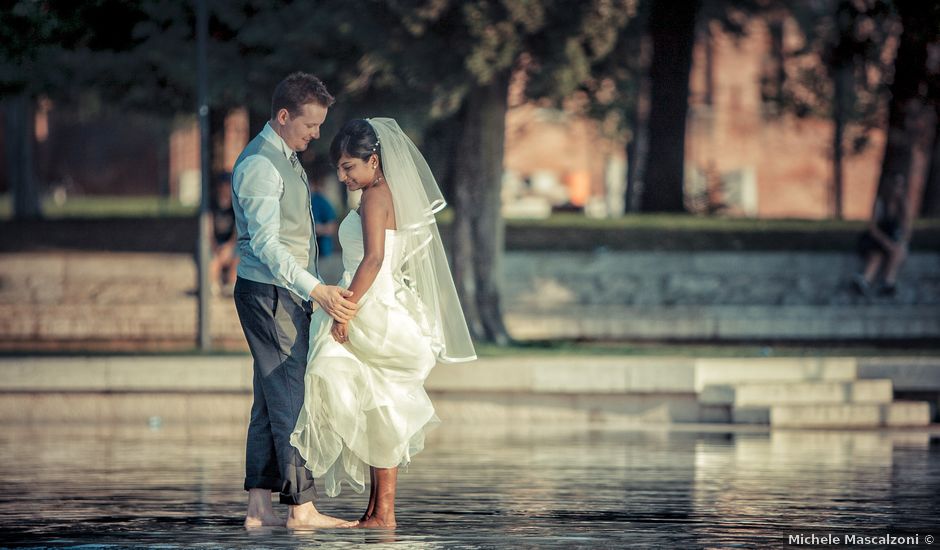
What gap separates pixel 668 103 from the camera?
31109 mm

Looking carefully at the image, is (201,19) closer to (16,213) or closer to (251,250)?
(251,250)

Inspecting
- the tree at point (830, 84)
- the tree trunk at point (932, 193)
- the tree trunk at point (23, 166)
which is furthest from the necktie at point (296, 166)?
the tree trunk at point (932, 193)

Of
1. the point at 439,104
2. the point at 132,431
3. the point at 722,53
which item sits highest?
the point at 722,53

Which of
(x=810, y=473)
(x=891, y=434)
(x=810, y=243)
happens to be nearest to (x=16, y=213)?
(x=810, y=243)

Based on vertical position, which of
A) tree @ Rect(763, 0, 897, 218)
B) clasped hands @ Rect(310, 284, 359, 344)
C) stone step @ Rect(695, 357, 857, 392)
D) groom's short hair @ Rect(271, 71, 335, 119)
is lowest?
stone step @ Rect(695, 357, 857, 392)

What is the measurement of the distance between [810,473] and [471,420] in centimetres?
469

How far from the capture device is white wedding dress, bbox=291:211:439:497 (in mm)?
8867

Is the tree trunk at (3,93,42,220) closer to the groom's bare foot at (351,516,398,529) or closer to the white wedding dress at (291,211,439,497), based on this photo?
the white wedding dress at (291,211,439,497)

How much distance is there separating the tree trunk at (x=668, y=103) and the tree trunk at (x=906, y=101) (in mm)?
4282

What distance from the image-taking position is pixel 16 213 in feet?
125

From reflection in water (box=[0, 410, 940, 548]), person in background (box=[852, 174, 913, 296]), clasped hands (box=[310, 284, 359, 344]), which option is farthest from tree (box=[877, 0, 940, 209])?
clasped hands (box=[310, 284, 359, 344])

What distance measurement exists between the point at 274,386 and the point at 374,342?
0.51 meters

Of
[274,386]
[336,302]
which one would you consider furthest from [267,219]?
[274,386]

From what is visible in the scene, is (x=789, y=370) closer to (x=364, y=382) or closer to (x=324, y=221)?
(x=324, y=221)
